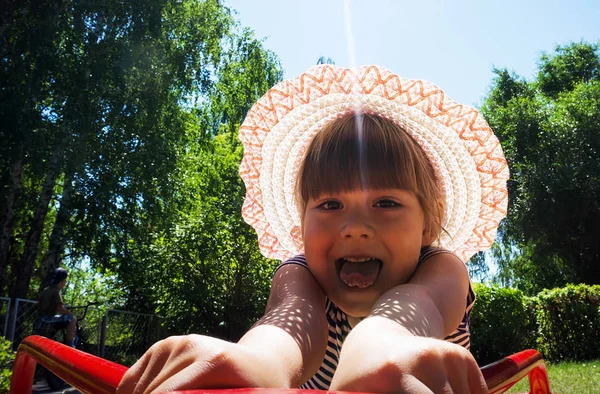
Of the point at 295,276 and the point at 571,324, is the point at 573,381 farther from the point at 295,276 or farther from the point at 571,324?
the point at 295,276

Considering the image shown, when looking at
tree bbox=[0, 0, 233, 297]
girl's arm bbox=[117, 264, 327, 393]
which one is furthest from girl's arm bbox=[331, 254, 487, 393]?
tree bbox=[0, 0, 233, 297]

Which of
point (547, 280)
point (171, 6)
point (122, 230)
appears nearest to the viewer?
point (122, 230)

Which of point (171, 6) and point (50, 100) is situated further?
point (171, 6)

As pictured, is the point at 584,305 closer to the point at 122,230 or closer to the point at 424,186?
the point at 122,230

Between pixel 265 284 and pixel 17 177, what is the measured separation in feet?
22.9

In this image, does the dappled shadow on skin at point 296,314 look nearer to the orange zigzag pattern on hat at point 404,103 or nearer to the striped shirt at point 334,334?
the striped shirt at point 334,334

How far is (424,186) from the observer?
1.63 metres

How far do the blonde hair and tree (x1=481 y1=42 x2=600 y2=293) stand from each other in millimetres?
25065

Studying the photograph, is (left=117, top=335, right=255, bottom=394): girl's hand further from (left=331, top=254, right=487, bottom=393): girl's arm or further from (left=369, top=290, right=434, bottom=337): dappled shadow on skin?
(left=369, top=290, right=434, bottom=337): dappled shadow on skin

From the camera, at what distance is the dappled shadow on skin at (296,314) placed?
1031 mm

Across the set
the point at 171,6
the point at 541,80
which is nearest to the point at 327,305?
the point at 171,6

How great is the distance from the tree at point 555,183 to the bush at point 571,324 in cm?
1165

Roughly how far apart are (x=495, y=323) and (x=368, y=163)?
13.3 metres

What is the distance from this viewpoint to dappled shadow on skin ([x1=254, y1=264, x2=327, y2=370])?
3.38 ft
